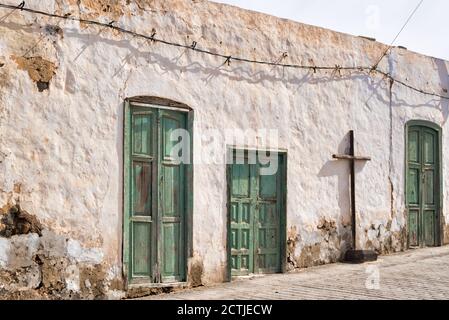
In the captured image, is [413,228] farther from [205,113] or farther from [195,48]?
[195,48]

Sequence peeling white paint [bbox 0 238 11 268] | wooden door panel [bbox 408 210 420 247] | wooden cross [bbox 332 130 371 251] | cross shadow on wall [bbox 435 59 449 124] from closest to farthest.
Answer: peeling white paint [bbox 0 238 11 268] → wooden cross [bbox 332 130 371 251] → wooden door panel [bbox 408 210 420 247] → cross shadow on wall [bbox 435 59 449 124]

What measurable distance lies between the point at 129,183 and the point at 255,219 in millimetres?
2102

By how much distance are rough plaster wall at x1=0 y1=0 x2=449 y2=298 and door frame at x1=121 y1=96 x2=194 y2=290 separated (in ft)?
0.25

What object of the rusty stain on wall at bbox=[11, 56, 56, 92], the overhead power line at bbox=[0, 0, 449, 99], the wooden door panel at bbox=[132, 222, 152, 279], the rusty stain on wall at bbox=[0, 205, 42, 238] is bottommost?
the wooden door panel at bbox=[132, 222, 152, 279]

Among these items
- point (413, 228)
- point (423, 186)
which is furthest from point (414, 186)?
point (413, 228)

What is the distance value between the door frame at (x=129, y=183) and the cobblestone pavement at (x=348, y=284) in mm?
444

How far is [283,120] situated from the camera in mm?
9586

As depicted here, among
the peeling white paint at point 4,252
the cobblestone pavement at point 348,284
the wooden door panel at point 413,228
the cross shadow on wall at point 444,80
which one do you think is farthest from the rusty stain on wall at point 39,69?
the cross shadow on wall at point 444,80

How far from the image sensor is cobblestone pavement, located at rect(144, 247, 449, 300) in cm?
760

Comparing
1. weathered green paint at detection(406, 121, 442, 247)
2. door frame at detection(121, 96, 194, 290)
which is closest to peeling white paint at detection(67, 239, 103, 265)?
door frame at detection(121, 96, 194, 290)

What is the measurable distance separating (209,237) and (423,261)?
3.76 metres

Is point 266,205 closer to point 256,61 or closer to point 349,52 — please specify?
point 256,61

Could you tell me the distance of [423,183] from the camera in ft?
39.4

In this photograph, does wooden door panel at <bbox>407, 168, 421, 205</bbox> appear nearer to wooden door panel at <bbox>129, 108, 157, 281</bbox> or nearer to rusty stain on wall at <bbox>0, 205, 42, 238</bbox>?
wooden door panel at <bbox>129, 108, 157, 281</bbox>
